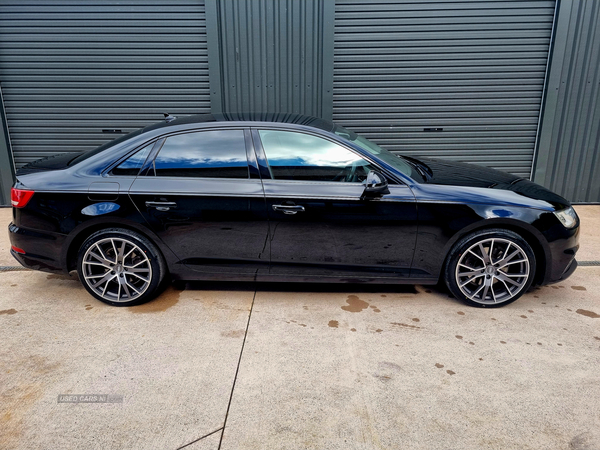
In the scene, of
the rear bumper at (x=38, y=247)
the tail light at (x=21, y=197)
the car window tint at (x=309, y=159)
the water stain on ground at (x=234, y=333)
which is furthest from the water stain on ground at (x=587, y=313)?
the tail light at (x=21, y=197)

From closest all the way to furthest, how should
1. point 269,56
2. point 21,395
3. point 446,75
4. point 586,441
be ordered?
point 586,441, point 21,395, point 269,56, point 446,75

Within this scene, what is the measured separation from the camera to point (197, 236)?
3570 mm

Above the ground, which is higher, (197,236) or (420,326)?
(197,236)

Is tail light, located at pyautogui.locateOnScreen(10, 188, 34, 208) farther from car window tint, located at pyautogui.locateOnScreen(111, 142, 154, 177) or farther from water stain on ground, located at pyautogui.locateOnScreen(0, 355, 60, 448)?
water stain on ground, located at pyautogui.locateOnScreen(0, 355, 60, 448)

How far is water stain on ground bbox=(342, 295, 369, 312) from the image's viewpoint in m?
3.65

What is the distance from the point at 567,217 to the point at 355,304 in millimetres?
1877

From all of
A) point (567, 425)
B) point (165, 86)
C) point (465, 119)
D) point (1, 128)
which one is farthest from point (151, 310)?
point (465, 119)

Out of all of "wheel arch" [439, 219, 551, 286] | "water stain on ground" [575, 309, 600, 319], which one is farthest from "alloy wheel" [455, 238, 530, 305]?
"water stain on ground" [575, 309, 600, 319]

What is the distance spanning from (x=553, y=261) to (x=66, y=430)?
143 inches

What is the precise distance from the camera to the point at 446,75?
250 inches

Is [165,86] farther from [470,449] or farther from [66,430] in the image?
[470,449]

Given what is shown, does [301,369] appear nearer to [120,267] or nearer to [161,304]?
[161,304]

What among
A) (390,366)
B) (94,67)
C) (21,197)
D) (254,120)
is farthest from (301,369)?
(94,67)

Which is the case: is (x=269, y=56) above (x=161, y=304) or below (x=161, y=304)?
above
